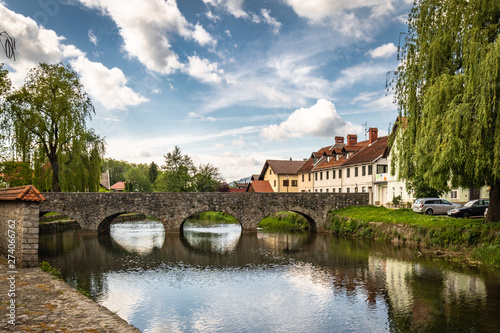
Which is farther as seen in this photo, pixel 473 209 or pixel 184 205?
pixel 184 205

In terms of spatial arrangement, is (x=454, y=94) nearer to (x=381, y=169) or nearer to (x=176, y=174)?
(x=381, y=169)

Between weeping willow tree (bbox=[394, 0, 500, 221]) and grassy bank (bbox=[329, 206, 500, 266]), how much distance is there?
1479 millimetres

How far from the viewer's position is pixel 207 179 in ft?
199

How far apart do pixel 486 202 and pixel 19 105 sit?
35.6 m

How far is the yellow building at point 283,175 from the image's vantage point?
5738 cm

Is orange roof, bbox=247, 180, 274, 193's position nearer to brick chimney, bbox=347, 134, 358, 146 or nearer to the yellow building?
the yellow building

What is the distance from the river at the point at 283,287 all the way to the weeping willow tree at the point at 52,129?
895 cm

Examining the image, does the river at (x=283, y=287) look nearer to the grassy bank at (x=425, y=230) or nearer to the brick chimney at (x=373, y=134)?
the grassy bank at (x=425, y=230)

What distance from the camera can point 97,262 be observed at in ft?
65.4

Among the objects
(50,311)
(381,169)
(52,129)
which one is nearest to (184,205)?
(52,129)

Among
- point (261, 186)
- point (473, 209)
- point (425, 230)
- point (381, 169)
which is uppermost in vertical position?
point (381, 169)

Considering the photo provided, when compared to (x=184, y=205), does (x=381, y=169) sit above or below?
above

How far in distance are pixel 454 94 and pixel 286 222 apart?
2628 cm

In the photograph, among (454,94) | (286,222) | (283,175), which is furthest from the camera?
(283,175)
